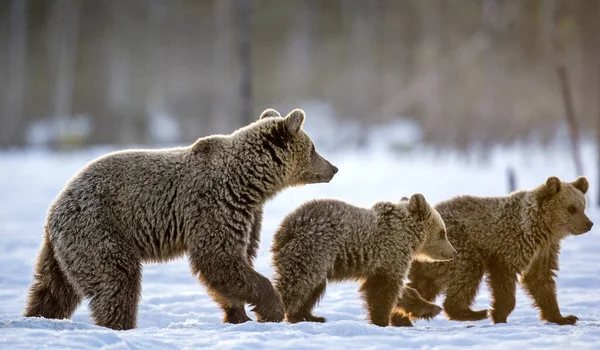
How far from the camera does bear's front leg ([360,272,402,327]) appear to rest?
6.31 meters

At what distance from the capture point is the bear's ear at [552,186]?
7223mm

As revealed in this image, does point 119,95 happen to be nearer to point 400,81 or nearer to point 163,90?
point 163,90

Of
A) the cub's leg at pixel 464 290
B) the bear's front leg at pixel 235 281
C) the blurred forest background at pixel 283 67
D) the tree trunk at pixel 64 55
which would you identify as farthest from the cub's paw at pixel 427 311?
the tree trunk at pixel 64 55

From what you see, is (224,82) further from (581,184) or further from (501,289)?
(501,289)

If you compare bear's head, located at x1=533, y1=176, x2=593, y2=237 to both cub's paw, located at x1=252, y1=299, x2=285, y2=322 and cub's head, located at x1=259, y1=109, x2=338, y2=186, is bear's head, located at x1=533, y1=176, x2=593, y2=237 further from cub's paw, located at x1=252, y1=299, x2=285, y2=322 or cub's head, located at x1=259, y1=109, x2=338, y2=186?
cub's paw, located at x1=252, y1=299, x2=285, y2=322

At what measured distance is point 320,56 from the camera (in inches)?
1820

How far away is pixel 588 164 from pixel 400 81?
18.5 metres

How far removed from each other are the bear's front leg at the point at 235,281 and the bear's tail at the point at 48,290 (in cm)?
104

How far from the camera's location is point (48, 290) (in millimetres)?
5969

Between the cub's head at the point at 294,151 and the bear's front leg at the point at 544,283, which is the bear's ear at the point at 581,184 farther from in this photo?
the cub's head at the point at 294,151

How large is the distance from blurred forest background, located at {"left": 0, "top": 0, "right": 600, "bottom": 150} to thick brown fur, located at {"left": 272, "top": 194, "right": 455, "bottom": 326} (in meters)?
25.0

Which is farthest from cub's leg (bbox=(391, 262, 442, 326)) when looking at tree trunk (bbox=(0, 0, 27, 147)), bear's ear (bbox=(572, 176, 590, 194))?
tree trunk (bbox=(0, 0, 27, 147))

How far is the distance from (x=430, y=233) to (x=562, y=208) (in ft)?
4.61

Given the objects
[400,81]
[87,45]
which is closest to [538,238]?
[400,81]
